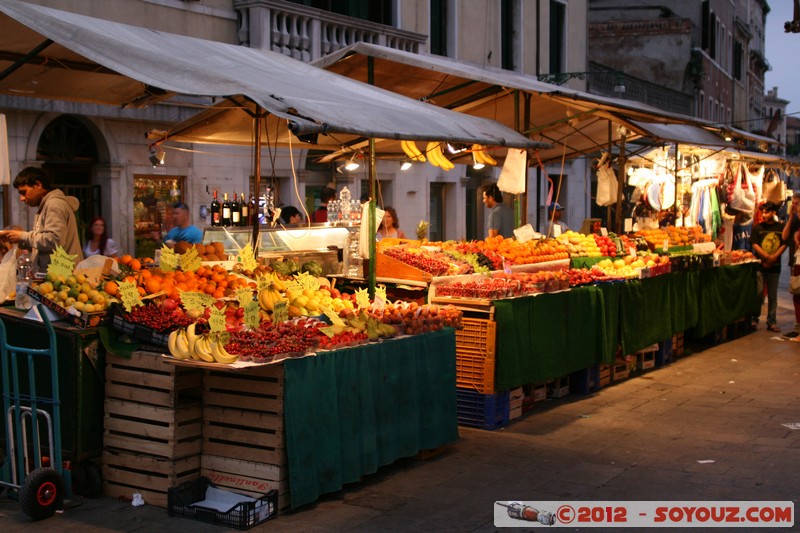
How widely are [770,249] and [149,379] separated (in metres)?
10.9

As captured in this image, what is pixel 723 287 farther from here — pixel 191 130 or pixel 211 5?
pixel 211 5

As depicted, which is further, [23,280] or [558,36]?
[558,36]

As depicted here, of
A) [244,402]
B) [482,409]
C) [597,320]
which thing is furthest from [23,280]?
[597,320]

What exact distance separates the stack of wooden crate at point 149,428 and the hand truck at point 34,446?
0.34m

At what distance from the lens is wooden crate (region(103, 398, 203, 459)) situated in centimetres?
609

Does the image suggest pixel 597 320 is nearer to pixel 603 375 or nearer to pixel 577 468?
pixel 603 375

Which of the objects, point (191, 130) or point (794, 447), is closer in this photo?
point (794, 447)

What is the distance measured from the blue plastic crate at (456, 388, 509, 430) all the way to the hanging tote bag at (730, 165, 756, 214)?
10.4m

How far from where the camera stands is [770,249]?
47.5 ft

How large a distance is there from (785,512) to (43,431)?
4.75 m

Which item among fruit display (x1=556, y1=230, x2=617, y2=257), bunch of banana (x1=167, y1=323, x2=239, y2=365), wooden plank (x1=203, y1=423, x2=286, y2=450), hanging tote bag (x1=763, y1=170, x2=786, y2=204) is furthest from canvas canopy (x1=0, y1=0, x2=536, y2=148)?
hanging tote bag (x1=763, y1=170, x2=786, y2=204)

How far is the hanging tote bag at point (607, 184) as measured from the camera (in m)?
14.1

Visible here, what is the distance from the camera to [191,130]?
9.71m

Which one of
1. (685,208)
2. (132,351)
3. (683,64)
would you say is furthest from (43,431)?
(683,64)
